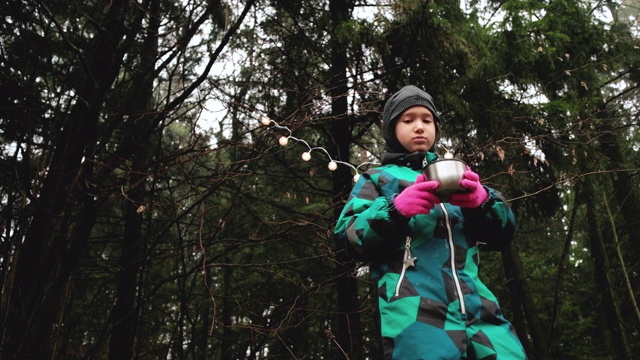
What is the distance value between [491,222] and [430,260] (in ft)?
0.95

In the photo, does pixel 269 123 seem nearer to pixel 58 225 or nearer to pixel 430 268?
pixel 58 225

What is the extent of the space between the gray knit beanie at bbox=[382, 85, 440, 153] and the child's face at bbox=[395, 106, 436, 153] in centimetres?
2

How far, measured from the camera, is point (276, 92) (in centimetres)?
534

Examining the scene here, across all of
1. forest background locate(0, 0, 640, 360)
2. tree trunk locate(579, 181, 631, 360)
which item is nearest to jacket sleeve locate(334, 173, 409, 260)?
forest background locate(0, 0, 640, 360)

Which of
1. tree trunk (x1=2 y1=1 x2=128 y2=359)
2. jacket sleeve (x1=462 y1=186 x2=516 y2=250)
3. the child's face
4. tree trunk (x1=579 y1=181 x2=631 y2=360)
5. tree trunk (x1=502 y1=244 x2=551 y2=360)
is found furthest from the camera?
tree trunk (x1=579 y1=181 x2=631 y2=360)

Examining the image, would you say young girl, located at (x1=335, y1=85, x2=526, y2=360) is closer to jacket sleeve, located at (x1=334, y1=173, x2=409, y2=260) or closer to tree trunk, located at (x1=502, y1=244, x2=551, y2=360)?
jacket sleeve, located at (x1=334, y1=173, x2=409, y2=260)

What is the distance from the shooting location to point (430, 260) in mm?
1366

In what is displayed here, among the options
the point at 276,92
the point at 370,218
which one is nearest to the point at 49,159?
the point at 370,218

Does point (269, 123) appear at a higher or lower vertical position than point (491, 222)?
higher

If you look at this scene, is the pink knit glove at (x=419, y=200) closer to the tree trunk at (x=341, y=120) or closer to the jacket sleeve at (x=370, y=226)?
the jacket sleeve at (x=370, y=226)

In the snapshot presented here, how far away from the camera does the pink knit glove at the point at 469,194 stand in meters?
1.32

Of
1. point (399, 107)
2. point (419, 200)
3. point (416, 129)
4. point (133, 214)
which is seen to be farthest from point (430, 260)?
point (133, 214)

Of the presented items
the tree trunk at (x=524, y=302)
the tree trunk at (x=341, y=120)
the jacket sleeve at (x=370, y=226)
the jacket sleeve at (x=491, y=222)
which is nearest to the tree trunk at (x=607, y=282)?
the tree trunk at (x=524, y=302)

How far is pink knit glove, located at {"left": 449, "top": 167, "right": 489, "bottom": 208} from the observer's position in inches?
51.9
